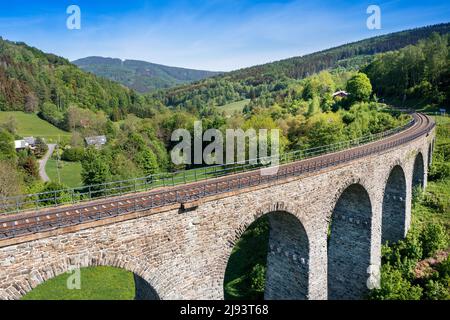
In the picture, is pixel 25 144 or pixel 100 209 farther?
pixel 25 144

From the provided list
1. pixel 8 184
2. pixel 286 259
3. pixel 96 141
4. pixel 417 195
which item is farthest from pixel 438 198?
pixel 96 141

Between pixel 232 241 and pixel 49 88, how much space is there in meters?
117

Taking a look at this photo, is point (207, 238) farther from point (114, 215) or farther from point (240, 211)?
point (114, 215)

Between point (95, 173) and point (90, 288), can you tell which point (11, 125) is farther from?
point (90, 288)

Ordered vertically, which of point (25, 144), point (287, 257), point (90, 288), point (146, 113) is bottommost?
point (90, 288)

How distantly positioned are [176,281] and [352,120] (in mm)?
50035

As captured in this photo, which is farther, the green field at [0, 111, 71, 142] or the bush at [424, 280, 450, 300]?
the green field at [0, 111, 71, 142]

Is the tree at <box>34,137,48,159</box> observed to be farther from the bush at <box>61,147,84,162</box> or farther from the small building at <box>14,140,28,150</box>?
the bush at <box>61,147,84,162</box>

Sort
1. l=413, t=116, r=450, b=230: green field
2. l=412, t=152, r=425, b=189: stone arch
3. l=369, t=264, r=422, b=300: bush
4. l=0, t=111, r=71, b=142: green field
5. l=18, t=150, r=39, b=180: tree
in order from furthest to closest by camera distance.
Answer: l=0, t=111, r=71, b=142: green field → l=18, t=150, r=39, b=180: tree → l=412, t=152, r=425, b=189: stone arch → l=413, t=116, r=450, b=230: green field → l=369, t=264, r=422, b=300: bush

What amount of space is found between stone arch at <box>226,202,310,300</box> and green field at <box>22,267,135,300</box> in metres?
15.7

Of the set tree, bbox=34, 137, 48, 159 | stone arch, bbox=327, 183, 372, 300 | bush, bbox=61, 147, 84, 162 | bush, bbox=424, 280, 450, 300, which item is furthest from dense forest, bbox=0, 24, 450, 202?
bush, bbox=424, 280, 450, 300

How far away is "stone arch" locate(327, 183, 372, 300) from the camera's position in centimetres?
2580

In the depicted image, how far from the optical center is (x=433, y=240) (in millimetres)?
31344
